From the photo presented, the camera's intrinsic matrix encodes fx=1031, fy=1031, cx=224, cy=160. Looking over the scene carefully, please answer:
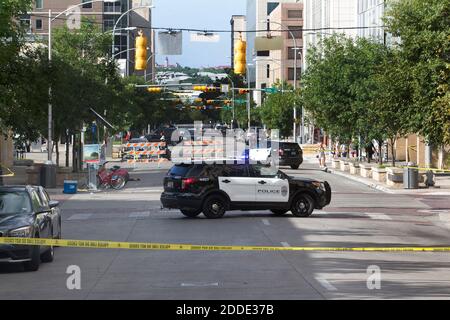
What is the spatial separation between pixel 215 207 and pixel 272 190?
5.76ft

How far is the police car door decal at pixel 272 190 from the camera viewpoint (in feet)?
99.6

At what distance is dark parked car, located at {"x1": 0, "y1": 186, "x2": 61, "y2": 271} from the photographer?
1791 cm

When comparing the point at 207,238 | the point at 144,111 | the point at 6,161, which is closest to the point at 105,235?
the point at 207,238

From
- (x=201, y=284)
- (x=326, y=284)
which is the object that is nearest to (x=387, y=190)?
(x=326, y=284)

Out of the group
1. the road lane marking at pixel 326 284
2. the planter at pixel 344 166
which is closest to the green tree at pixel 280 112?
the planter at pixel 344 166

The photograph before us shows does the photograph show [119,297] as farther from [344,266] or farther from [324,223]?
[324,223]

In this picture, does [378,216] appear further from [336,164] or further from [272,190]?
[336,164]

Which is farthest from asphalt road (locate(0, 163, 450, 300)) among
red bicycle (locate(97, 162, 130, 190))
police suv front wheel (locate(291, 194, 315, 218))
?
red bicycle (locate(97, 162, 130, 190))

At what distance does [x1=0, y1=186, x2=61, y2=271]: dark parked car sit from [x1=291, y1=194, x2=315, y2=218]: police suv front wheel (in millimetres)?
10953

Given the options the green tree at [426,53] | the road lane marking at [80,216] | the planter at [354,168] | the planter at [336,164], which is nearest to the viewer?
the road lane marking at [80,216]

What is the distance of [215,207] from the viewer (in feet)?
99.9

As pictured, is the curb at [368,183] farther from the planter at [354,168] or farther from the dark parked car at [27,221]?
the dark parked car at [27,221]
